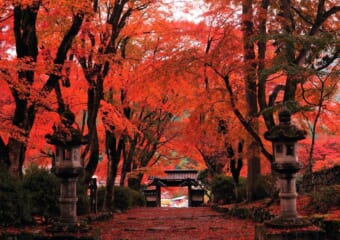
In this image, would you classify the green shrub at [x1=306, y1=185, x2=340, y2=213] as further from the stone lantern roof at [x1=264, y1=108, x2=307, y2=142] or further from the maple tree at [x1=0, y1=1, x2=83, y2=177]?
the maple tree at [x1=0, y1=1, x2=83, y2=177]

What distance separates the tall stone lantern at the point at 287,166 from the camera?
28.9 feet

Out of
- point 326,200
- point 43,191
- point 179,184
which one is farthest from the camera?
point 179,184

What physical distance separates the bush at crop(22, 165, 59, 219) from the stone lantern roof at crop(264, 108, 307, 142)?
6.83 metres

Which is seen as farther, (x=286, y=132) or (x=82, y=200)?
(x=82, y=200)

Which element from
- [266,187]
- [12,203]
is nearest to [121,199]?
[266,187]

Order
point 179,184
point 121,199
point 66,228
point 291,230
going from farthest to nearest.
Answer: point 179,184, point 121,199, point 66,228, point 291,230

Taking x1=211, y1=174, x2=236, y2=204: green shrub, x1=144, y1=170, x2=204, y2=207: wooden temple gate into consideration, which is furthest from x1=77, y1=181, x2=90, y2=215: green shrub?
x1=144, y1=170, x2=204, y2=207: wooden temple gate

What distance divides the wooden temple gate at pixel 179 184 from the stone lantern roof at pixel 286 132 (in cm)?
3140

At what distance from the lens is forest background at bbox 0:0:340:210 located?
1227cm

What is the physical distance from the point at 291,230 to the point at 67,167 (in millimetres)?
4925

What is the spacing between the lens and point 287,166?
886 centimetres

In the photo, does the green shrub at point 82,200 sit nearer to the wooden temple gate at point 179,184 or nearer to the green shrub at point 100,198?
the green shrub at point 100,198

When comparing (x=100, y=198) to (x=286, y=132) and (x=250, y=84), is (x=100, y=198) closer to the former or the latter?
(x=250, y=84)

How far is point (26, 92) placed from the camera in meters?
11.3
